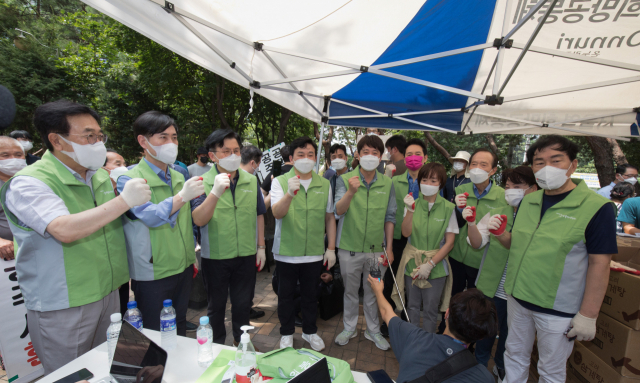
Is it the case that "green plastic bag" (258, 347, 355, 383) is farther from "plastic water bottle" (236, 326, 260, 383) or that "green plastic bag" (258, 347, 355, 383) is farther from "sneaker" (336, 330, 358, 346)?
"sneaker" (336, 330, 358, 346)

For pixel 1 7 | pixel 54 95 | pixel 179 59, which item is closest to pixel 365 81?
pixel 179 59

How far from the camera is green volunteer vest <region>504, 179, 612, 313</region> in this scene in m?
2.01

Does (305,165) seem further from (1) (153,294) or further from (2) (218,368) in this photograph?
(2) (218,368)

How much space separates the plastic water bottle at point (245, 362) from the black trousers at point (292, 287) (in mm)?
1419

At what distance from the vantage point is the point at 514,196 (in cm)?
282

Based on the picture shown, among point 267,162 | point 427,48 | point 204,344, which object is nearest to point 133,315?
point 204,344

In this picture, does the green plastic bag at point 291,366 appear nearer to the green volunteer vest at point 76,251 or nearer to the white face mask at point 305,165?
the green volunteer vest at point 76,251

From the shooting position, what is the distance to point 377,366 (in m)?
2.97

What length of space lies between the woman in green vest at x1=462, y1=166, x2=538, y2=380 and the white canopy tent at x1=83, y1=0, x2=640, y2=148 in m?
0.84

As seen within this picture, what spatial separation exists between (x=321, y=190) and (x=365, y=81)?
5.62 feet

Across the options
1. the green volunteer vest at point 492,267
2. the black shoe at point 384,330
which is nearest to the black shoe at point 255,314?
the black shoe at point 384,330

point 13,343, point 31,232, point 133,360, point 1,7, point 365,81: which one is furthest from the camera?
point 1,7

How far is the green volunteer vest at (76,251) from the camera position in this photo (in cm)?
165

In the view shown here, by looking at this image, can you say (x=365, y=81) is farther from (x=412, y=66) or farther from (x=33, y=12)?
(x=33, y=12)
